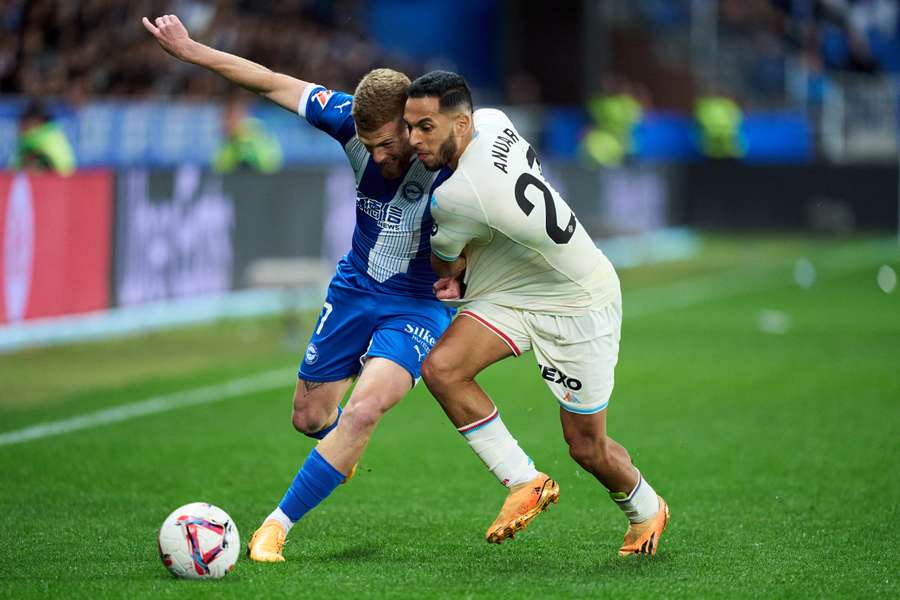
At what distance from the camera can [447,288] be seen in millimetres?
6273

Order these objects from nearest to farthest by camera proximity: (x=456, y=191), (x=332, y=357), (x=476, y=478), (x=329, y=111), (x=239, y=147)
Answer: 1. (x=456, y=191)
2. (x=329, y=111)
3. (x=332, y=357)
4. (x=476, y=478)
5. (x=239, y=147)

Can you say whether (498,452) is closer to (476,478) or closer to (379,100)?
(379,100)

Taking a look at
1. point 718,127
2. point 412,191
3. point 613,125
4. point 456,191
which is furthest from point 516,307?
point 718,127

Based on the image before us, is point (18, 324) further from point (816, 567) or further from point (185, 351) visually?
point (816, 567)

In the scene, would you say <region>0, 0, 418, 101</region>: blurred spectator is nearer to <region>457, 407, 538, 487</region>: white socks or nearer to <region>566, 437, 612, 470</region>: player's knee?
<region>457, 407, 538, 487</region>: white socks

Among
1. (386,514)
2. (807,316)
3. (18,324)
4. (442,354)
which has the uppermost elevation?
(442,354)

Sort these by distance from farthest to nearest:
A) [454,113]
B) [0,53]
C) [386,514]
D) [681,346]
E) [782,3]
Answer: [782,3] < [0,53] < [681,346] < [386,514] < [454,113]

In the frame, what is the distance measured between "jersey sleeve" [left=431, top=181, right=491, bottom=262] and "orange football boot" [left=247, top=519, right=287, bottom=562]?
133 cm

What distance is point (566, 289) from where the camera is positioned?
6.22 metres

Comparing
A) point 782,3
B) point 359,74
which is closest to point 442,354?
point 359,74

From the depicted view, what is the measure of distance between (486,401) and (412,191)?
0.99m

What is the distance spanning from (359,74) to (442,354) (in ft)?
69.3

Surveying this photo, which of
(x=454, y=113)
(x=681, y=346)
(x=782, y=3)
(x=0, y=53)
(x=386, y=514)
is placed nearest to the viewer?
(x=454, y=113)

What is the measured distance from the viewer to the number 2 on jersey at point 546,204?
19.7ft
